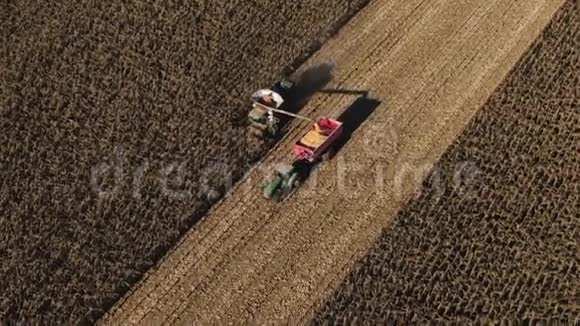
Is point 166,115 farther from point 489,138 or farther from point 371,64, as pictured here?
point 489,138

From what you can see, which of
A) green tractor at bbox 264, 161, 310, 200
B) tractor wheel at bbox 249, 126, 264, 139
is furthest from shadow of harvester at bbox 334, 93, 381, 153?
tractor wheel at bbox 249, 126, 264, 139

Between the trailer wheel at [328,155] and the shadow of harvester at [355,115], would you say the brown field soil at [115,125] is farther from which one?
the shadow of harvester at [355,115]

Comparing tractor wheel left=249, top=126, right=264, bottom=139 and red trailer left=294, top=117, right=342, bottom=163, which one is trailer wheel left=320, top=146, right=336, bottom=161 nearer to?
red trailer left=294, top=117, right=342, bottom=163

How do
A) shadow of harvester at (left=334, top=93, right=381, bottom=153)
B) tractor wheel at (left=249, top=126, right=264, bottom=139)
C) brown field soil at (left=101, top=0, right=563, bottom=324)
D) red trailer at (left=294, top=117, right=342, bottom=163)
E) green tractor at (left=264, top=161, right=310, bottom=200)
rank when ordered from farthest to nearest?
1. shadow of harvester at (left=334, top=93, right=381, bottom=153)
2. tractor wheel at (left=249, top=126, right=264, bottom=139)
3. red trailer at (left=294, top=117, right=342, bottom=163)
4. green tractor at (left=264, top=161, right=310, bottom=200)
5. brown field soil at (left=101, top=0, right=563, bottom=324)

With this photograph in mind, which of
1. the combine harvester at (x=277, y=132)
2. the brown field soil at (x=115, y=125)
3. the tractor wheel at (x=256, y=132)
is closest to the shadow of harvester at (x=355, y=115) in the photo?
the combine harvester at (x=277, y=132)

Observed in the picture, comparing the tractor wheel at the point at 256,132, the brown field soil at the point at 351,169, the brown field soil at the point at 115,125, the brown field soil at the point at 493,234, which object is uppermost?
the brown field soil at the point at 115,125
